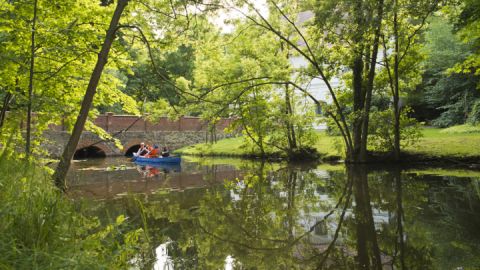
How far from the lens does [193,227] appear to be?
6672 millimetres

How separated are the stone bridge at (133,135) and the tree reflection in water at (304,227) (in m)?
21.8

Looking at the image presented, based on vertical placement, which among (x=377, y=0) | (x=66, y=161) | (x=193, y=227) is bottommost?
(x=193, y=227)

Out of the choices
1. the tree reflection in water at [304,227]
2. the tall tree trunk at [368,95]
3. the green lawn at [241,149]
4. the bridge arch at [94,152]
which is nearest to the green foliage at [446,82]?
the green lawn at [241,149]

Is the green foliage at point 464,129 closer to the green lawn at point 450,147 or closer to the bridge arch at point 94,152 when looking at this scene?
the green lawn at point 450,147

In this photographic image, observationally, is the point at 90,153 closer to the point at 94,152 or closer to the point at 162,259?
the point at 94,152

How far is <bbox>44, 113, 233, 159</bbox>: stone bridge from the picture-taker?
105 ft

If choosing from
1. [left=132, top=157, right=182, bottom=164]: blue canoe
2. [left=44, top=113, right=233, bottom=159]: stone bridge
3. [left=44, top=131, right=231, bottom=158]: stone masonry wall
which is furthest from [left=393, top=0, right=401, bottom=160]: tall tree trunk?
[left=44, top=131, right=231, bottom=158]: stone masonry wall

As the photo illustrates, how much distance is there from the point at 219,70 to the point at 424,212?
56.6ft

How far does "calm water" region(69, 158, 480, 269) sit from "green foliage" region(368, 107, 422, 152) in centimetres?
468

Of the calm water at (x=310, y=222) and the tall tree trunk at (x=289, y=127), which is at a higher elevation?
the tall tree trunk at (x=289, y=127)

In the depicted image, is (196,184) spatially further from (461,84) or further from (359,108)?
(461,84)

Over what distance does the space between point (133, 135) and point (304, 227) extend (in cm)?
3129

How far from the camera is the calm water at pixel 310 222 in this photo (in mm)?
4840

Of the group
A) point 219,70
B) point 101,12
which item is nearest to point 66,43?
point 101,12
